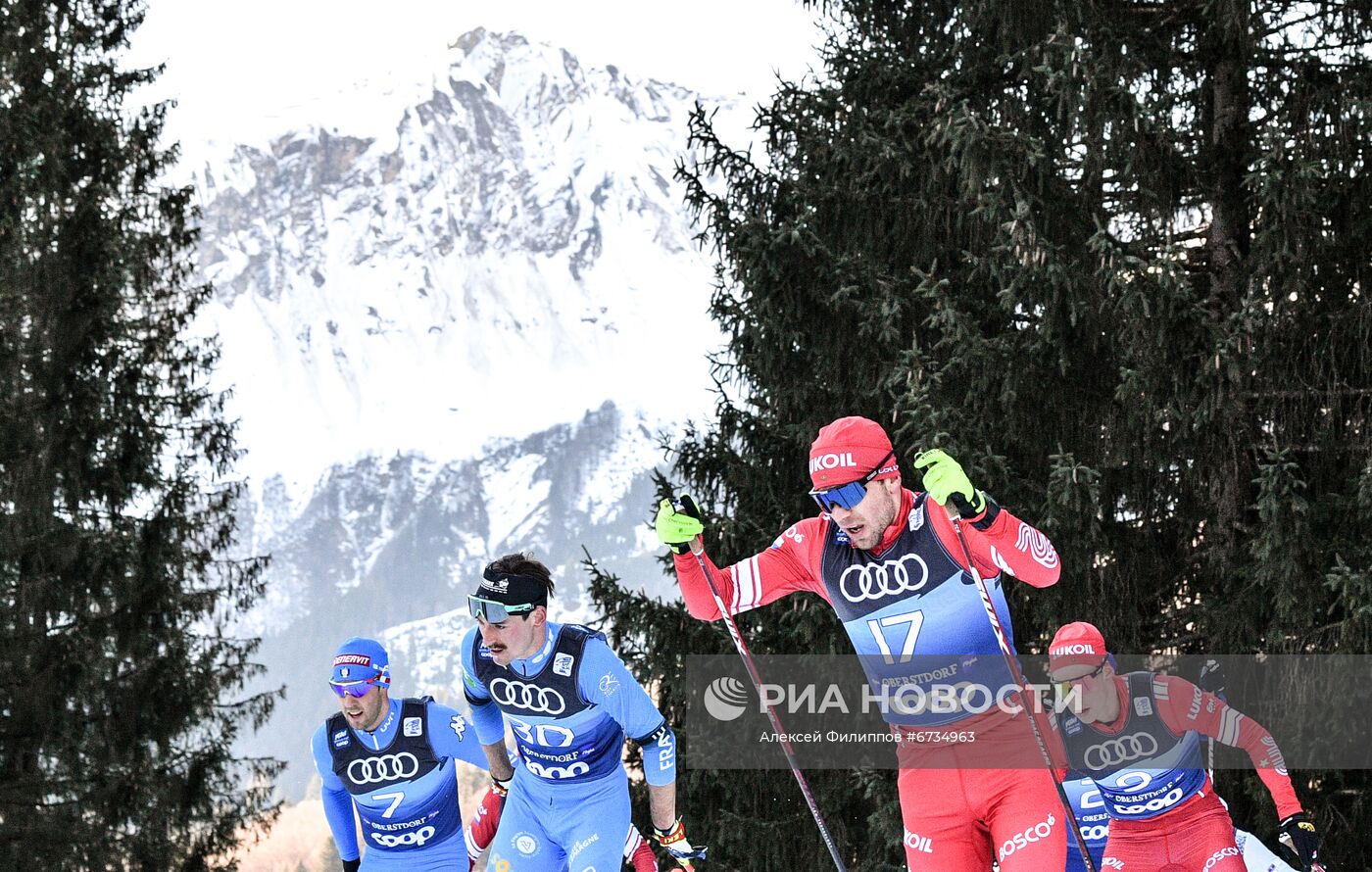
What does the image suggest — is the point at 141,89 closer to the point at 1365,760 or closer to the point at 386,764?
the point at 386,764

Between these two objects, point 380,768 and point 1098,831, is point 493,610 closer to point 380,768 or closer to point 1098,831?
point 380,768

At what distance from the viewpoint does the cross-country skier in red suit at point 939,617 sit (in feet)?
15.4

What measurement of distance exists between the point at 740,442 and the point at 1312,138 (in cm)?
602

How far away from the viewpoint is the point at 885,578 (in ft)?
16.2

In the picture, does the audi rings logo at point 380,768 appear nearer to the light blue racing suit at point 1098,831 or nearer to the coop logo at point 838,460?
the coop logo at point 838,460

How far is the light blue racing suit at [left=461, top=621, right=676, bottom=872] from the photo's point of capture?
6.00 m

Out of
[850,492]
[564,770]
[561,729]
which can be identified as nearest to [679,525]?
[850,492]

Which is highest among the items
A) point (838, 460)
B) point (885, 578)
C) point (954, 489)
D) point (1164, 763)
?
point (838, 460)

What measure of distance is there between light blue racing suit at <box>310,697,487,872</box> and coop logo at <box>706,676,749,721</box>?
5839mm

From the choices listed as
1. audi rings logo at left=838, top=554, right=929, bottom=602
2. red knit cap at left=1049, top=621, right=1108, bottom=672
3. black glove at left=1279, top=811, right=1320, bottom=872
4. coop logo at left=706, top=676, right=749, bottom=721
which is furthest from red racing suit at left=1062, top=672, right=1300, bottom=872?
coop logo at left=706, top=676, right=749, bottom=721

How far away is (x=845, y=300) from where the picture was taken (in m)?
11.3

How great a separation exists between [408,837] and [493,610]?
1.96 meters

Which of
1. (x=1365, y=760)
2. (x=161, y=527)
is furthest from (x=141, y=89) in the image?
(x=1365, y=760)

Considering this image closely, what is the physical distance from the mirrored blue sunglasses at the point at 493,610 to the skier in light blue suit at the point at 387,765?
4.15 feet
